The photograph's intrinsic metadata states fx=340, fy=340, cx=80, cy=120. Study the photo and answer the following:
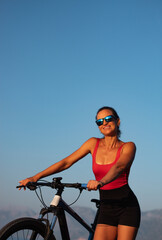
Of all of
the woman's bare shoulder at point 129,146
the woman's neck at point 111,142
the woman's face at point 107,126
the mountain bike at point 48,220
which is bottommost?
the mountain bike at point 48,220

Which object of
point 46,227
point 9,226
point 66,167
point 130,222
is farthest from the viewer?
point 66,167

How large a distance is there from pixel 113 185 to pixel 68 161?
2.74ft

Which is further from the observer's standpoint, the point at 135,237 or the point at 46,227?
the point at 135,237

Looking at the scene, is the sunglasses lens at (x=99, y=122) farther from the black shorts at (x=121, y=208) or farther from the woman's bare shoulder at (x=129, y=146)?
the black shorts at (x=121, y=208)

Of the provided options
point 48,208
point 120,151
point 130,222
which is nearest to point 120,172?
point 120,151

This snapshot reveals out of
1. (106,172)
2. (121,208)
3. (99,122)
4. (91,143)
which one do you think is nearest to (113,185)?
Answer: (106,172)

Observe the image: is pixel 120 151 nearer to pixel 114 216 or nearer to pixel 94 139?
pixel 94 139

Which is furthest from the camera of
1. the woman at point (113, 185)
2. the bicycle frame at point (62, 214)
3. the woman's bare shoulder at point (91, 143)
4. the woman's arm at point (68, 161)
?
the woman's bare shoulder at point (91, 143)

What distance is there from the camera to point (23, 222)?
4141 millimetres

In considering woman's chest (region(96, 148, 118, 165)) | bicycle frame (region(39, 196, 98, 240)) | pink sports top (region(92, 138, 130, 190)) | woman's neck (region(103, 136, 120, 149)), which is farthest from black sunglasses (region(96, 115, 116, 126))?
bicycle frame (region(39, 196, 98, 240))

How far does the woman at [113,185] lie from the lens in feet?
15.7

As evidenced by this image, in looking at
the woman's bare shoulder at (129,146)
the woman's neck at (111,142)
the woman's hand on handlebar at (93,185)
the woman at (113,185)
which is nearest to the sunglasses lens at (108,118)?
the woman at (113,185)

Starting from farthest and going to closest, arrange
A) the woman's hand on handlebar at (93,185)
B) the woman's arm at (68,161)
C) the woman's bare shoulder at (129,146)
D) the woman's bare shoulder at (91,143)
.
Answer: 1. the woman's bare shoulder at (91,143)
2. the woman's arm at (68,161)
3. the woman's bare shoulder at (129,146)
4. the woman's hand on handlebar at (93,185)

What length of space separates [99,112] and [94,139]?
Result: 1.48 feet
